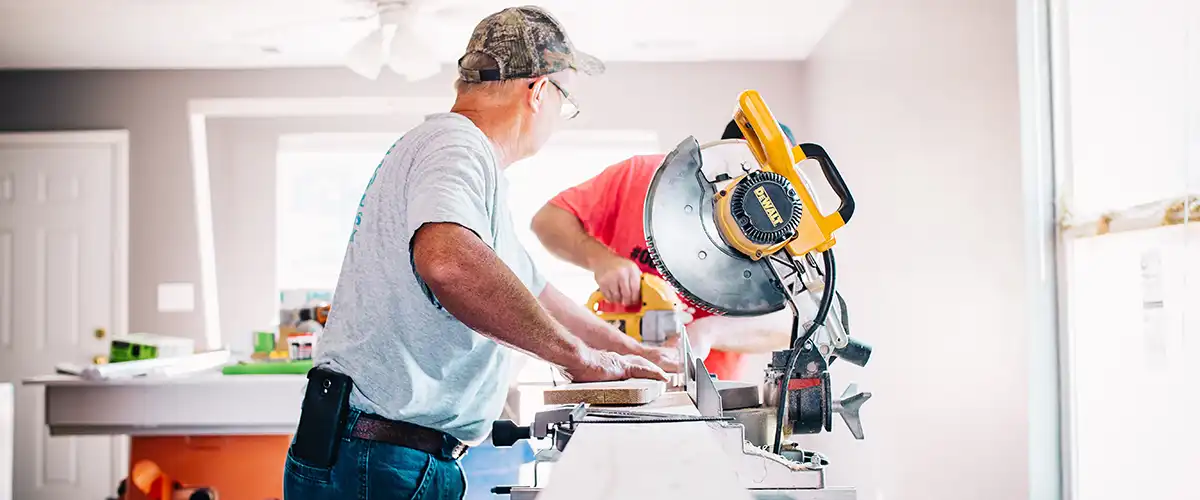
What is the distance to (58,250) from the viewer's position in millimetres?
5441

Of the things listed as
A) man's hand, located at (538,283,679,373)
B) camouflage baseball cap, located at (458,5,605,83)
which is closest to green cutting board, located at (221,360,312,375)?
man's hand, located at (538,283,679,373)

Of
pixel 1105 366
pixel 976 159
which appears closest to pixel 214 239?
pixel 976 159

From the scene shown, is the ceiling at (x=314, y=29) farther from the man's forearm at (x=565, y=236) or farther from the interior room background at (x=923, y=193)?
the man's forearm at (x=565, y=236)

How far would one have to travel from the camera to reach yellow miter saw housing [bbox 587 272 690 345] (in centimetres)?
184

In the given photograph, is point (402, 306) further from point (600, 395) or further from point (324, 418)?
point (600, 395)

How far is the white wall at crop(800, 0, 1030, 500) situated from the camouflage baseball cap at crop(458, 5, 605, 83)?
1736 millimetres

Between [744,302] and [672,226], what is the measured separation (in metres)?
0.13

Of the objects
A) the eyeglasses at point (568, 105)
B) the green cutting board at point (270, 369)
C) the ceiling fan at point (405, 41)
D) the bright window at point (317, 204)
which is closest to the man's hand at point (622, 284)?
the eyeglasses at point (568, 105)

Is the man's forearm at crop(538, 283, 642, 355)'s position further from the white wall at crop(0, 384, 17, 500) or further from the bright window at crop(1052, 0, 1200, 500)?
the white wall at crop(0, 384, 17, 500)

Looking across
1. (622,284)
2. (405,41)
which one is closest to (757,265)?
(622,284)

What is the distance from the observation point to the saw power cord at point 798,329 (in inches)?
43.2

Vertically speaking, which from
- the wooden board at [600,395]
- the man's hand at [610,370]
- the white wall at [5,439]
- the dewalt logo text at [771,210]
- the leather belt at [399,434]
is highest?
the dewalt logo text at [771,210]

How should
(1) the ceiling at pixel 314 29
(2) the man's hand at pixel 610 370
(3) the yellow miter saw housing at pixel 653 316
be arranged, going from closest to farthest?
(2) the man's hand at pixel 610 370 < (3) the yellow miter saw housing at pixel 653 316 < (1) the ceiling at pixel 314 29

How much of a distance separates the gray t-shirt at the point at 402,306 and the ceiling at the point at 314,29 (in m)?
2.69
